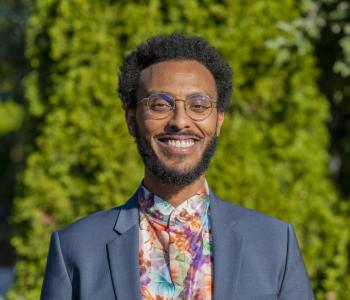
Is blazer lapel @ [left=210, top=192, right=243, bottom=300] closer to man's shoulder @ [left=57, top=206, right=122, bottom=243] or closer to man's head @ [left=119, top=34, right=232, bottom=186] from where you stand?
man's head @ [left=119, top=34, right=232, bottom=186]

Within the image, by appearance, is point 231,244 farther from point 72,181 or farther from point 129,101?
point 72,181

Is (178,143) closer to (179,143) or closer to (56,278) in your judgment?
(179,143)

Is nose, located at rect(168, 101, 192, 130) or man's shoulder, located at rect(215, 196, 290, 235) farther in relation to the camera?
man's shoulder, located at rect(215, 196, 290, 235)

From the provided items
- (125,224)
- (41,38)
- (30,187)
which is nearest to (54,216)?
(30,187)

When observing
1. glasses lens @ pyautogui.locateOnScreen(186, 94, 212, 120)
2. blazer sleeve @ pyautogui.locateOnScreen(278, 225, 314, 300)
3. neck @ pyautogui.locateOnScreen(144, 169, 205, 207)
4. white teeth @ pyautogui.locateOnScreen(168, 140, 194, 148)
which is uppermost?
glasses lens @ pyautogui.locateOnScreen(186, 94, 212, 120)

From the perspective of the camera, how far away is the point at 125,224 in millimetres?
2529

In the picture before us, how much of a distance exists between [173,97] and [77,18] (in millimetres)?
2620

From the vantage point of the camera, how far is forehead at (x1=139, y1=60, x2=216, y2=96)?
244cm

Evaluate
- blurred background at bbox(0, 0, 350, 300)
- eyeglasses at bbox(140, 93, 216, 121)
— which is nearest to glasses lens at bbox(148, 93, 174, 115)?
eyeglasses at bbox(140, 93, 216, 121)

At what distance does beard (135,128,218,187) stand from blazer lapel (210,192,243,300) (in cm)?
15

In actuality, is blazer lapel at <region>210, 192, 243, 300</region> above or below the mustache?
below

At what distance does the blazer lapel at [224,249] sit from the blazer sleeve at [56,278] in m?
0.46

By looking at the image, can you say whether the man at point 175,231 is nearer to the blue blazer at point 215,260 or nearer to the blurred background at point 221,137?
the blue blazer at point 215,260

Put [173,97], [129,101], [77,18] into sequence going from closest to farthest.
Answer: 1. [173,97]
2. [129,101]
3. [77,18]
